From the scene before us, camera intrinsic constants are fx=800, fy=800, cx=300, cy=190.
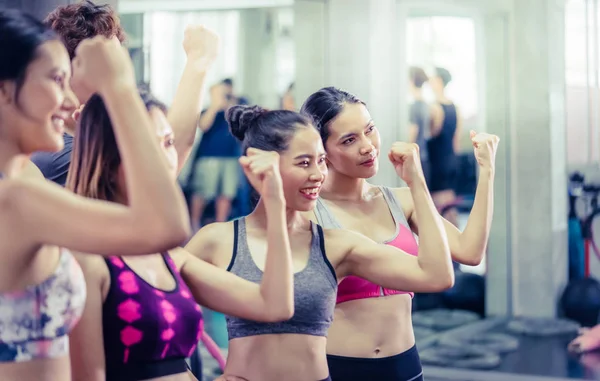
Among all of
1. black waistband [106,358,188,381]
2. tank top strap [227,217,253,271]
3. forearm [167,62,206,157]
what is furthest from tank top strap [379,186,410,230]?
black waistband [106,358,188,381]

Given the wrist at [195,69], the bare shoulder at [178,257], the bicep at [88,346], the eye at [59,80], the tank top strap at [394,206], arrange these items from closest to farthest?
the eye at [59,80] < the bicep at [88,346] < the bare shoulder at [178,257] < the wrist at [195,69] < the tank top strap at [394,206]

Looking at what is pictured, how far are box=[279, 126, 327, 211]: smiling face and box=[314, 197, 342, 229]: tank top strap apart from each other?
338 mm

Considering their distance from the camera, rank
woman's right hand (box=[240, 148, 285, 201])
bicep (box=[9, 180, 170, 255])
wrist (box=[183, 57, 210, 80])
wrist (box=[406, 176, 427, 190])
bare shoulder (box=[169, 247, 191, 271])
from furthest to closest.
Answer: wrist (box=[406, 176, 427, 190])
wrist (box=[183, 57, 210, 80])
bare shoulder (box=[169, 247, 191, 271])
woman's right hand (box=[240, 148, 285, 201])
bicep (box=[9, 180, 170, 255])

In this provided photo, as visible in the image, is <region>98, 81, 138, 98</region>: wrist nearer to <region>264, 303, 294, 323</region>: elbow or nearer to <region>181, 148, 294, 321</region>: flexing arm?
<region>181, 148, 294, 321</region>: flexing arm

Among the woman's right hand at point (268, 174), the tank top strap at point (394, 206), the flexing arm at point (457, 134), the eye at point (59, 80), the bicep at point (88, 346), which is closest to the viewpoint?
the eye at point (59, 80)

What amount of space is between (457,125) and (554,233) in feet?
3.75

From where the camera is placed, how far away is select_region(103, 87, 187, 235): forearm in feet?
3.73

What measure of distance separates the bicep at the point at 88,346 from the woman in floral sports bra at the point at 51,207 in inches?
2.1

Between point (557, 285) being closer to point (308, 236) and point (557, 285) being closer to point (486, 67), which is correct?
point (486, 67)

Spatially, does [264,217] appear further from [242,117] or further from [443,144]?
[443,144]

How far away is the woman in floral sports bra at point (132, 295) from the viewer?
1.38 metres

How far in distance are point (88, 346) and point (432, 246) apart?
3.06 feet

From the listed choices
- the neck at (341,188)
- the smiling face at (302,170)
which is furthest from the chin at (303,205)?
the neck at (341,188)

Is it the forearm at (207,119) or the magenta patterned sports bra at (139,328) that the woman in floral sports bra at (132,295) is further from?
the forearm at (207,119)
